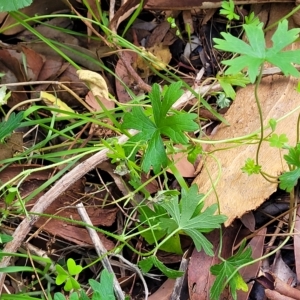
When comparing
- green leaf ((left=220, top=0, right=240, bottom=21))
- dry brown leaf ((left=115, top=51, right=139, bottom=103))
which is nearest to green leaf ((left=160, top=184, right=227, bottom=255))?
dry brown leaf ((left=115, top=51, right=139, bottom=103))

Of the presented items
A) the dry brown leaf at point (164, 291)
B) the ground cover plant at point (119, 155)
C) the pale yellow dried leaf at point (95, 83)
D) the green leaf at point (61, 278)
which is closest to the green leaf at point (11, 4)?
the ground cover plant at point (119, 155)

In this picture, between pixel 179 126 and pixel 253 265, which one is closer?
pixel 179 126

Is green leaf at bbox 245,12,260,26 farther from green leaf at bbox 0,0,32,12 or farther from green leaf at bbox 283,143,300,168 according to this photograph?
green leaf at bbox 0,0,32,12

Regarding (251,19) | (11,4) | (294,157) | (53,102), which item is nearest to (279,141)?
(294,157)

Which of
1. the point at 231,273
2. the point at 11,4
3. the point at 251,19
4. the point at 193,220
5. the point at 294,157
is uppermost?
the point at 11,4

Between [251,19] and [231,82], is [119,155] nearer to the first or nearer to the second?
[231,82]

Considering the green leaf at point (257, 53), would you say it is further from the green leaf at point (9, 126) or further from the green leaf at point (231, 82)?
the green leaf at point (9, 126)

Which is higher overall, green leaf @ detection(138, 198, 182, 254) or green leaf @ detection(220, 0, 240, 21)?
green leaf @ detection(220, 0, 240, 21)
